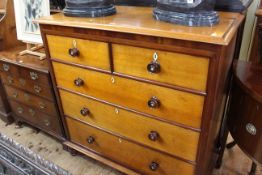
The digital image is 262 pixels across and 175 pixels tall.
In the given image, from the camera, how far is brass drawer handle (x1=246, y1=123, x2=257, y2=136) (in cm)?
92

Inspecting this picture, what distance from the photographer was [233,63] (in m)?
1.19

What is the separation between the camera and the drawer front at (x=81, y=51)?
3.52ft

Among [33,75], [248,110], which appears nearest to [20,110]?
[33,75]

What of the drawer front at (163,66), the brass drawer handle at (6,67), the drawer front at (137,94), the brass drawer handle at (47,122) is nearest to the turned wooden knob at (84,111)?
the drawer front at (137,94)

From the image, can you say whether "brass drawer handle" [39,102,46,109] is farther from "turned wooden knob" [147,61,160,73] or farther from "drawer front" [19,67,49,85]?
"turned wooden knob" [147,61,160,73]

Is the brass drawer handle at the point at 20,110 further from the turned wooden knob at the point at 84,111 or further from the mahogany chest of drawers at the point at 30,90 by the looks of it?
the turned wooden knob at the point at 84,111

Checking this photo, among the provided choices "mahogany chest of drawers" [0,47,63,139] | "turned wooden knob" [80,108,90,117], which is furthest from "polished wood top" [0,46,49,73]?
"turned wooden knob" [80,108,90,117]

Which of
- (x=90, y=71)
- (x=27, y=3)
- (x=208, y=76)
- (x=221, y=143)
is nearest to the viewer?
(x=208, y=76)

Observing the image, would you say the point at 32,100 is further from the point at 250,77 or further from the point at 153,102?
the point at 250,77

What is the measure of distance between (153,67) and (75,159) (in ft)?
3.64

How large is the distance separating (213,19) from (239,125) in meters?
0.49

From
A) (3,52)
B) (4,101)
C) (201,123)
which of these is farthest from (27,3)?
(201,123)

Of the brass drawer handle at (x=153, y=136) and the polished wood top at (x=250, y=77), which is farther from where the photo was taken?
the brass drawer handle at (x=153, y=136)

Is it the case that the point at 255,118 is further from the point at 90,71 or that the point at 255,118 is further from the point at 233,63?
the point at 90,71
